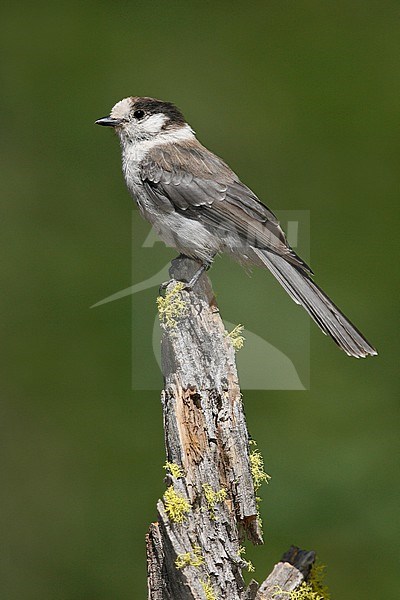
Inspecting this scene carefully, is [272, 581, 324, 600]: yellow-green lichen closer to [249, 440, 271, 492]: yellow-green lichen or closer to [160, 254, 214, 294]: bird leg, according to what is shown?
[249, 440, 271, 492]: yellow-green lichen

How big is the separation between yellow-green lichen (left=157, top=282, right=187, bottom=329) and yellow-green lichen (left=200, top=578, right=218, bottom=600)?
2.03 ft

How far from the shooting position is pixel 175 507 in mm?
1971

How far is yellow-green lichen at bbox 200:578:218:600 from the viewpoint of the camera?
6.34ft

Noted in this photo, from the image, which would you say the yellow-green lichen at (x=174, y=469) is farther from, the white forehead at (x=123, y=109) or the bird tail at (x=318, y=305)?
the white forehead at (x=123, y=109)

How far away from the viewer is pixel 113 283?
178 inches

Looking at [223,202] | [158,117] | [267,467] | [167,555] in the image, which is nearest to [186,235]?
[223,202]

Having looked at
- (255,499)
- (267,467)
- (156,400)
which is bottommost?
(255,499)

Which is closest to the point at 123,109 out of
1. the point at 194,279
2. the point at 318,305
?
the point at 194,279

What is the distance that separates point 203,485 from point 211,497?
1.3 inches

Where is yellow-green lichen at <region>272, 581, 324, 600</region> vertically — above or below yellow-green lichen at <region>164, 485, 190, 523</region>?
below

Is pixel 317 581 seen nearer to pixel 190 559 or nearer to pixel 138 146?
pixel 190 559

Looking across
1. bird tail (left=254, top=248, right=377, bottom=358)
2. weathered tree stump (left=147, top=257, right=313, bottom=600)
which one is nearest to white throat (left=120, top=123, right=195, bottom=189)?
bird tail (left=254, top=248, right=377, bottom=358)

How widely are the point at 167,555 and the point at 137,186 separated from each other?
141cm

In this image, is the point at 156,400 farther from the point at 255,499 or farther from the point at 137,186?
the point at 255,499
